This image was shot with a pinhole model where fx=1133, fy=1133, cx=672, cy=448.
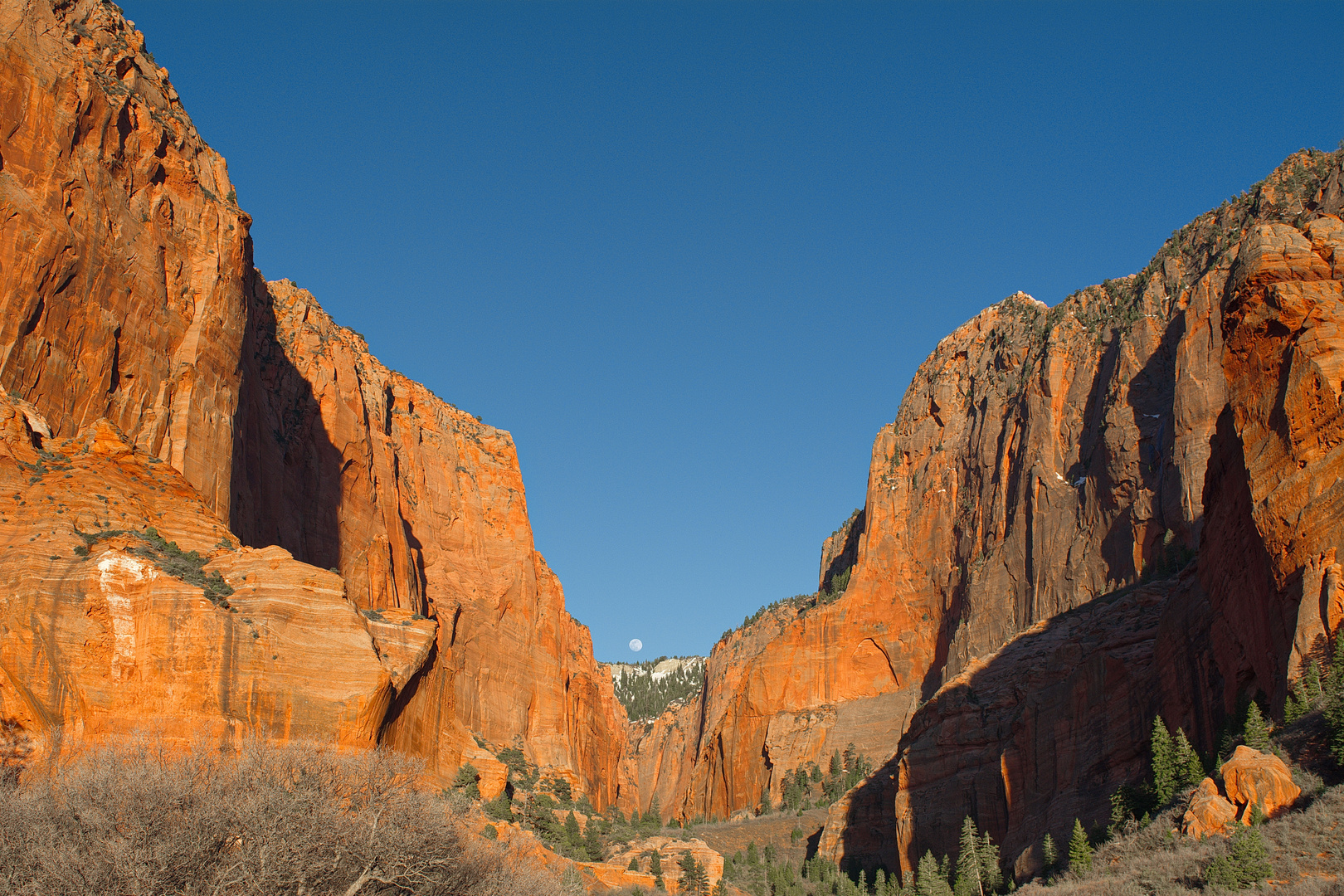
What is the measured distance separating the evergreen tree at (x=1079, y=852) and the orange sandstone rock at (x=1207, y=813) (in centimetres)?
671

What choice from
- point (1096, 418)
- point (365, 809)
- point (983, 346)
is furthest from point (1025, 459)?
point (365, 809)

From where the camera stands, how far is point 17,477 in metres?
31.0

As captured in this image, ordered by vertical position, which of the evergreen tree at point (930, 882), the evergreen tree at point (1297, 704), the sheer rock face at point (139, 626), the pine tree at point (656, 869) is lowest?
the evergreen tree at point (930, 882)

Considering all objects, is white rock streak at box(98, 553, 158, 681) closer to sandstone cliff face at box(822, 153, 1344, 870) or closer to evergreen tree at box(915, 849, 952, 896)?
sandstone cliff face at box(822, 153, 1344, 870)

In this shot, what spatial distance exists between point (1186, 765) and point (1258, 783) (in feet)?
30.8

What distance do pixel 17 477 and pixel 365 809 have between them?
13.3m

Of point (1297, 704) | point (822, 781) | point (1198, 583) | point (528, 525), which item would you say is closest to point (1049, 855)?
point (1198, 583)

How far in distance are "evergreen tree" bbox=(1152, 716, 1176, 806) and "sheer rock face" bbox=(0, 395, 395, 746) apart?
2829cm

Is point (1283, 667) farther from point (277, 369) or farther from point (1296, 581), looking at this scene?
point (277, 369)

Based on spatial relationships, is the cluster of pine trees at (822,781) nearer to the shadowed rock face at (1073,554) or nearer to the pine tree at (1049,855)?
the shadowed rock face at (1073,554)

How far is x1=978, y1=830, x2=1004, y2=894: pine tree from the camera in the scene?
55.6m

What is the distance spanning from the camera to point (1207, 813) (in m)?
33.8

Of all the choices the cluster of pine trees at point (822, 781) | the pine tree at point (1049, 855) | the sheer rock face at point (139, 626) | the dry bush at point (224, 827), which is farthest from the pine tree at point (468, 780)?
the cluster of pine trees at point (822, 781)

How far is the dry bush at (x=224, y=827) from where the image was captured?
2364 centimetres
